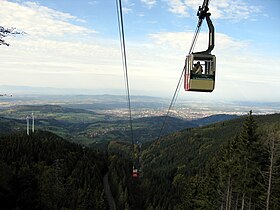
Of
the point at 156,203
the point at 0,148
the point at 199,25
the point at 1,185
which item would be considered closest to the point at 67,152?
the point at 0,148

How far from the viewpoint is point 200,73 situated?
13.0 m

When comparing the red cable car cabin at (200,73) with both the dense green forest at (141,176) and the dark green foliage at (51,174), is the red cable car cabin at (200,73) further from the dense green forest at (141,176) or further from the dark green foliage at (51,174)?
the dark green foliage at (51,174)

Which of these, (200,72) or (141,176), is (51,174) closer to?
(141,176)

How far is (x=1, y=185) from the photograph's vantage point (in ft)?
109

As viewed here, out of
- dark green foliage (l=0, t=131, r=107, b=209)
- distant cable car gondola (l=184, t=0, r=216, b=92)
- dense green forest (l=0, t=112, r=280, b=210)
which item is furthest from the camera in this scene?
dark green foliage (l=0, t=131, r=107, b=209)

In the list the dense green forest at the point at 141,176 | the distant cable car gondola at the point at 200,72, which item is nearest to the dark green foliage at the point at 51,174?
the dense green forest at the point at 141,176

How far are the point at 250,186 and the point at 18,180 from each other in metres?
27.2

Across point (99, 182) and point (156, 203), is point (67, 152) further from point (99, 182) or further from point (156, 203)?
point (156, 203)

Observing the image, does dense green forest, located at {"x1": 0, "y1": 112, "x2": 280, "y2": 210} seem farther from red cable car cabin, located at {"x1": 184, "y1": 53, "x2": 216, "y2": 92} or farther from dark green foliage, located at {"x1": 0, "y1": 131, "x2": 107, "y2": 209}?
red cable car cabin, located at {"x1": 184, "y1": 53, "x2": 216, "y2": 92}

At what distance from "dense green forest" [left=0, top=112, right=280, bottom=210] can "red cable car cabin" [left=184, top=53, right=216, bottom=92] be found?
15359mm

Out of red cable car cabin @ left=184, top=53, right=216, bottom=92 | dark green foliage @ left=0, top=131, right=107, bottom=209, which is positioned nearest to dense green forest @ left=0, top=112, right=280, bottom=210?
dark green foliage @ left=0, top=131, right=107, bottom=209

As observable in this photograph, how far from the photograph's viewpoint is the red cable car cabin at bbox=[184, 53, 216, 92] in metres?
12.6

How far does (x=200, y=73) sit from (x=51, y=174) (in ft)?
192

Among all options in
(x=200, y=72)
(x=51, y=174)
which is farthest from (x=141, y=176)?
(x=200, y=72)
